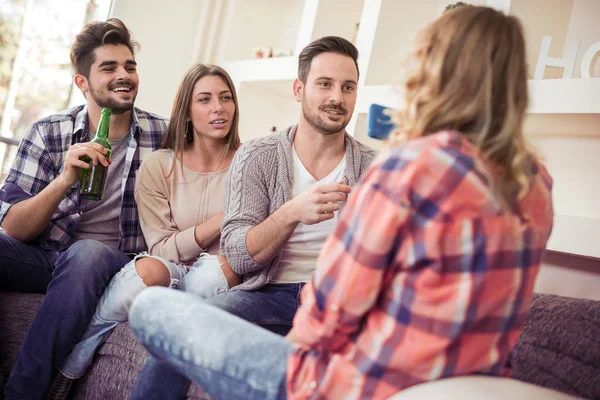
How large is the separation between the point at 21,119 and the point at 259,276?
237cm

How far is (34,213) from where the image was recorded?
2.06m

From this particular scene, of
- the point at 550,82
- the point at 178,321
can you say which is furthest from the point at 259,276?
the point at 550,82

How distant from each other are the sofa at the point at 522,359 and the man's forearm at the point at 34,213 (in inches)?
8.6

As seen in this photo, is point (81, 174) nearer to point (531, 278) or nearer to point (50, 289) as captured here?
point (50, 289)

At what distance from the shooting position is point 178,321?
1.01 m

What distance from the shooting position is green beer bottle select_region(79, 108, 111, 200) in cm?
207

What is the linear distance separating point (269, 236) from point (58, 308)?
0.67 metres

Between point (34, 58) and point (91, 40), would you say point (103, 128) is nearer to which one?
point (91, 40)

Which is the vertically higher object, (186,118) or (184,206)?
(186,118)

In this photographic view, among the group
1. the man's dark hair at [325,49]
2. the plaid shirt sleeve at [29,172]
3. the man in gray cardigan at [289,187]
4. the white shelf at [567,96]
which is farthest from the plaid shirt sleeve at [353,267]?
the plaid shirt sleeve at [29,172]

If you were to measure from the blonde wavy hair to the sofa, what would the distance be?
0.33 m

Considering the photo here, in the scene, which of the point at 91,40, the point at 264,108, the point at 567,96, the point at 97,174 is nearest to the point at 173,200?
the point at 97,174

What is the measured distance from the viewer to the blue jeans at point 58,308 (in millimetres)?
1729

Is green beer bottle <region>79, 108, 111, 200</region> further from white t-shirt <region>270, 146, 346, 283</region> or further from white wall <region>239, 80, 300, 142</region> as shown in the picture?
white wall <region>239, 80, 300, 142</region>
